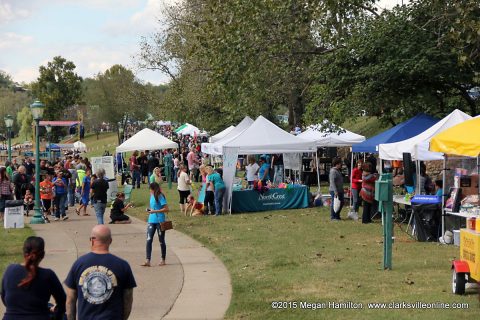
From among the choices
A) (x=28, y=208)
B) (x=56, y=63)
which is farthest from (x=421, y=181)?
(x=56, y=63)

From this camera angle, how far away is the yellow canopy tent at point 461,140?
12809mm

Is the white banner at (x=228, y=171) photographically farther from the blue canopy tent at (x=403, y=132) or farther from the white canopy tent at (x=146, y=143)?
the white canopy tent at (x=146, y=143)

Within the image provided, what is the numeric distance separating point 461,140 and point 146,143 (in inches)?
935

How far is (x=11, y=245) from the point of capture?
16.9 m

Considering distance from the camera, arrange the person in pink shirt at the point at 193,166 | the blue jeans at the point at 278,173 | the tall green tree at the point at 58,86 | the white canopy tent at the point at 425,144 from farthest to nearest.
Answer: the tall green tree at the point at 58,86, the person in pink shirt at the point at 193,166, the blue jeans at the point at 278,173, the white canopy tent at the point at 425,144

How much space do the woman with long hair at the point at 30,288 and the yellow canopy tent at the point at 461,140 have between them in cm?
864

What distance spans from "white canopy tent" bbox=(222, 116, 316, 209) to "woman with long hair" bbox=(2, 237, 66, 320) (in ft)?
55.1

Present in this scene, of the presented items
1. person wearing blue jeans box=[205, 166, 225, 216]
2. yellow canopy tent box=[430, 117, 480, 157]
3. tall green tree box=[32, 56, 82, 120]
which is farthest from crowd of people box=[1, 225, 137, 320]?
tall green tree box=[32, 56, 82, 120]

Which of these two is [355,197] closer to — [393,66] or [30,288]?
[393,66]

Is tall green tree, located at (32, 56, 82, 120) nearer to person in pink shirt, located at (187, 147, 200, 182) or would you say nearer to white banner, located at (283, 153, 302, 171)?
person in pink shirt, located at (187, 147, 200, 182)

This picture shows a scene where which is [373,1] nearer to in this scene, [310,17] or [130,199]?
[310,17]

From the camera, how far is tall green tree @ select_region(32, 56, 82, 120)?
101 meters

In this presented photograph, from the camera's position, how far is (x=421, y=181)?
1861cm

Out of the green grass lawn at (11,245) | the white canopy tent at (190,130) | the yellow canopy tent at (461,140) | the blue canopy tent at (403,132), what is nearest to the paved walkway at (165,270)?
the green grass lawn at (11,245)
